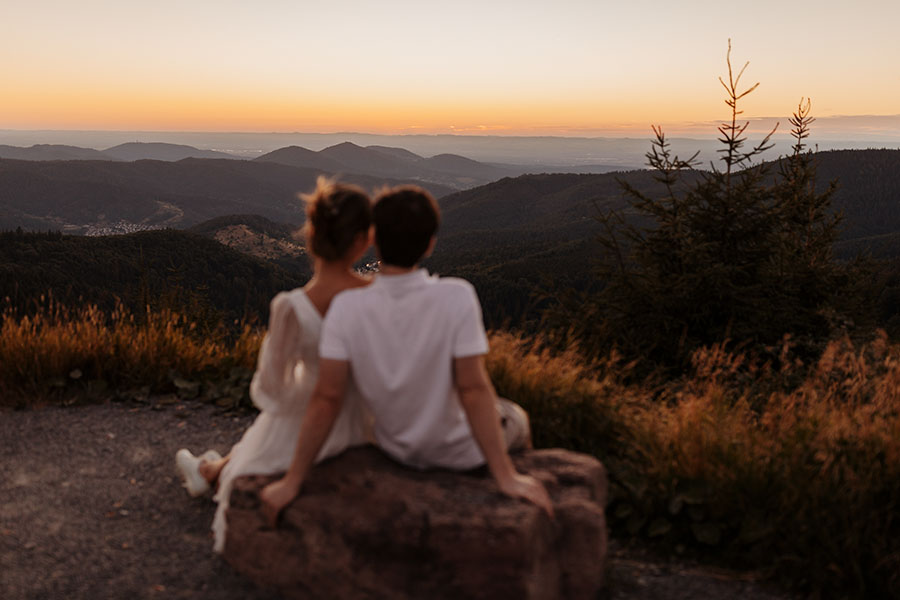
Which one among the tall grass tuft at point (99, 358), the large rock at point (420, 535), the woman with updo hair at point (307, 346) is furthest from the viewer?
the tall grass tuft at point (99, 358)

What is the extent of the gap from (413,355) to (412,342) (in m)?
0.05

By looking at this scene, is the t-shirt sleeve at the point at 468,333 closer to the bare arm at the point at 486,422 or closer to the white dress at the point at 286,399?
the bare arm at the point at 486,422

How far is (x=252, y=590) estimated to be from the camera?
288cm

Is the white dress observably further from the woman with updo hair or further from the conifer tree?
the conifer tree

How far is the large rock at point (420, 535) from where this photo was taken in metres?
2.34

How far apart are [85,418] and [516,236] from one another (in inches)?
5819

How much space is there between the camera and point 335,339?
2.48m

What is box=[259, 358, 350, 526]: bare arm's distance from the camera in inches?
98.0

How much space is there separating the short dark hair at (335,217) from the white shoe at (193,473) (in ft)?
6.35

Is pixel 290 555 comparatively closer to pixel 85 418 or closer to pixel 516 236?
pixel 85 418

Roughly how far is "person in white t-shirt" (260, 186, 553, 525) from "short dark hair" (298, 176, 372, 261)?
7.7 inches

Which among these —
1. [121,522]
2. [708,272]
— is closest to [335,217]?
[121,522]

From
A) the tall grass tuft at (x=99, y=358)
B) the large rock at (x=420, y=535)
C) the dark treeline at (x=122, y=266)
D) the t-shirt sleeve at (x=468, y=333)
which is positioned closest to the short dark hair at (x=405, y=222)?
the t-shirt sleeve at (x=468, y=333)

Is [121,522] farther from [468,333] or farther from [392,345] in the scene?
[468,333]
